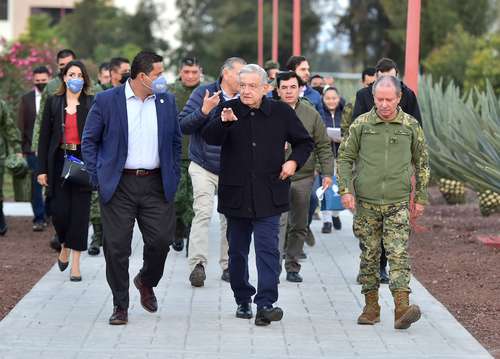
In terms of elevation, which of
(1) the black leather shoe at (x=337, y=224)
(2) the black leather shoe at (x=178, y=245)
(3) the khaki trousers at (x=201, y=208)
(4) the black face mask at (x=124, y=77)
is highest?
(4) the black face mask at (x=124, y=77)

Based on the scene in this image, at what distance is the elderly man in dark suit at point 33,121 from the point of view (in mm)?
14758

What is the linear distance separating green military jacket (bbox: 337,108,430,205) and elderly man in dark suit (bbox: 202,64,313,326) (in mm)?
351

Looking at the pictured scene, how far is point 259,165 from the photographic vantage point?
8.88 meters

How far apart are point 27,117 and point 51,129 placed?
4.05m

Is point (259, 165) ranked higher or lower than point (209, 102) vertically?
lower

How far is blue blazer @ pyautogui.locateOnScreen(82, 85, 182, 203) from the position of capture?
8.72 metres

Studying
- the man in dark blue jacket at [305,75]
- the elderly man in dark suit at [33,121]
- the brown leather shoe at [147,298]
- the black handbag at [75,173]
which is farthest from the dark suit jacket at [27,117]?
the brown leather shoe at [147,298]

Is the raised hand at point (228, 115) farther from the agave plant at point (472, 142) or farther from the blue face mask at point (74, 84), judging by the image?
the agave plant at point (472, 142)

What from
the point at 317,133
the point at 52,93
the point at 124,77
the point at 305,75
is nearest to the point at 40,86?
the point at 124,77

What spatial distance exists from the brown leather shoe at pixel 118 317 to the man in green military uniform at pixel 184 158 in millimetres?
3707

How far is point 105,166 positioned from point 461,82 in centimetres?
2966

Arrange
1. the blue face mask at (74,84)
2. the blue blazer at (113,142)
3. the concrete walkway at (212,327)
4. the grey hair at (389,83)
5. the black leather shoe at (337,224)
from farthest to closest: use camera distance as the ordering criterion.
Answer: the black leather shoe at (337,224) → the blue face mask at (74,84) → the grey hair at (389,83) → the blue blazer at (113,142) → the concrete walkway at (212,327)

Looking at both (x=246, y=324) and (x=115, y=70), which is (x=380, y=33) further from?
(x=246, y=324)

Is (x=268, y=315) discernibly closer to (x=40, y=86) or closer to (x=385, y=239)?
(x=385, y=239)
